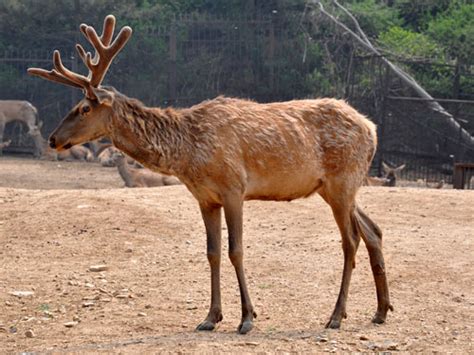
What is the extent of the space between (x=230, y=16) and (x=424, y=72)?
5.61m

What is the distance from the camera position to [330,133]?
23.6ft

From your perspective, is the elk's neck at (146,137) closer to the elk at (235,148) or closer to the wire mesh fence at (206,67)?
the elk at (235,148)

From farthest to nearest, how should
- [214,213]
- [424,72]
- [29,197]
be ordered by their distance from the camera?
[424,72] < [29,197] < [214,213]

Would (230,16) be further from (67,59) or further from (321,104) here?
(321,104)

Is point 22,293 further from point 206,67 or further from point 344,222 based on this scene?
point 206,67

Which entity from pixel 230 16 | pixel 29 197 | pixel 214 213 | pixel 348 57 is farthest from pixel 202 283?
pixel 230 16

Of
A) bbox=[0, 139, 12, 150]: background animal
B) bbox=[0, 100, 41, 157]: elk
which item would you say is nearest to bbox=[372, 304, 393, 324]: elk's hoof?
bbox=[0, 100, 41, 157]: elk

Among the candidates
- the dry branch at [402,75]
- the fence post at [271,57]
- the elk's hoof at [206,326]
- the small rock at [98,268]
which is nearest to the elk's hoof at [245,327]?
the elk's hoof at [206,326]

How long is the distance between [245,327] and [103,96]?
188 cm

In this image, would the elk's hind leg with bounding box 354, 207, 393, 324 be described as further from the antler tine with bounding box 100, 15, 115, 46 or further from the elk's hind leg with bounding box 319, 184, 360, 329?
the antler tine with bounding box 100, 15, 115, 46

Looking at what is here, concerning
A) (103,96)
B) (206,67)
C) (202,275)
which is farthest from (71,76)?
(206,67)

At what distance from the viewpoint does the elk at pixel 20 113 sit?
2348 centimetres

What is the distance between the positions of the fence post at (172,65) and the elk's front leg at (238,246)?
1665 cm

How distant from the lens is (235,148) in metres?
6.80
